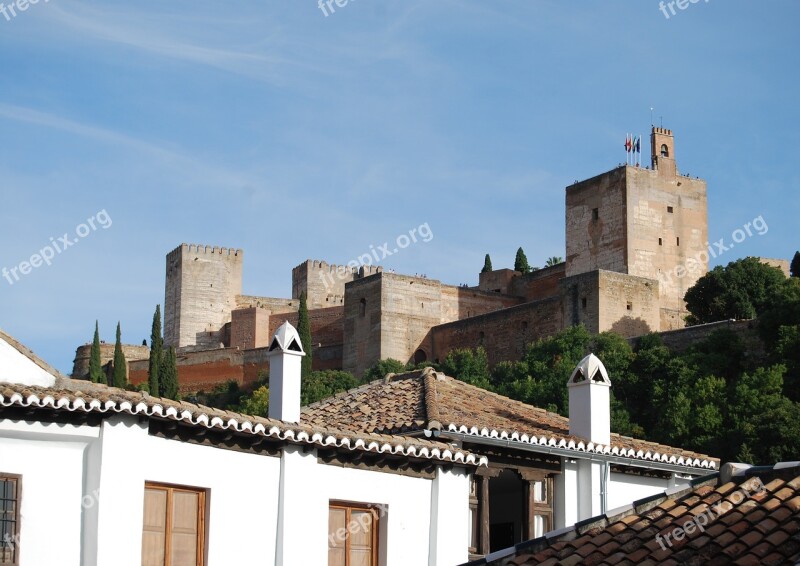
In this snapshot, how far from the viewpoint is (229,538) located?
1426 centimetres

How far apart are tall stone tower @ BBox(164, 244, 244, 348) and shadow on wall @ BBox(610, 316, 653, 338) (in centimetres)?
2943

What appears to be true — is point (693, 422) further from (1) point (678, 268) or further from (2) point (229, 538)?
(2) point (229, 538)

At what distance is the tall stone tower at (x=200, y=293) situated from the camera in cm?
8281

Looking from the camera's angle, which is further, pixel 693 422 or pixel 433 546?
pixel 693 422

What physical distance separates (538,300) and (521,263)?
1510 cm

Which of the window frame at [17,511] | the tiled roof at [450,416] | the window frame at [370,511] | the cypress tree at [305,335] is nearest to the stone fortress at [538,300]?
the cypress tree at [305,335]

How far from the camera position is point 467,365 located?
60.7m

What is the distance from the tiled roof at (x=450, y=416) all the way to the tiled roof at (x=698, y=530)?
183 inches

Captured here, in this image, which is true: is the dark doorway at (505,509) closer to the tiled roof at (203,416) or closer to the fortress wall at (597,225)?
the tiled roof at (203,416)

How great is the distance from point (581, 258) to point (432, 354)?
8.05 meters

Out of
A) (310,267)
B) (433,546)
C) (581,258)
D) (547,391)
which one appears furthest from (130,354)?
(433,546)

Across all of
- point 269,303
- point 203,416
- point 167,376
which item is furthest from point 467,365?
point 203,416

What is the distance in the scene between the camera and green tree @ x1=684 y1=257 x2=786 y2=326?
187 feet

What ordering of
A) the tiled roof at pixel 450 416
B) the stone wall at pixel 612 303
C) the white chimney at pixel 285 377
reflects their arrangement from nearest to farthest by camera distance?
the white chimney at pixel 285 377 → the tiled roof at pixel 450 416 → the stone wall at pixel 612 303
